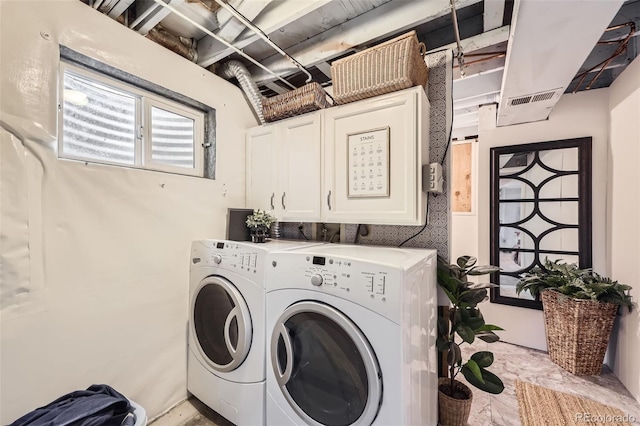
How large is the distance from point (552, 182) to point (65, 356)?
3.95 metres

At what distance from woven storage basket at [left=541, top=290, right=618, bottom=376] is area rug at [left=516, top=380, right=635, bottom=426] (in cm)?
39

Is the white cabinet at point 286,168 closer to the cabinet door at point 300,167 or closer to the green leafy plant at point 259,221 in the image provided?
the cabinet door at point 300,167

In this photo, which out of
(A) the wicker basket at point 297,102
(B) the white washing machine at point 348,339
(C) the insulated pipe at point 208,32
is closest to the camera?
(B) the white washing machine at point 348,339

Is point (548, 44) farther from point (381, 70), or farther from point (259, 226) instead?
point (259, 226)

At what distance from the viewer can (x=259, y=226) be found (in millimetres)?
2000

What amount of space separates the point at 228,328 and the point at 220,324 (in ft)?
0.40

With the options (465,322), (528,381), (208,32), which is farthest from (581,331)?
(208,32)

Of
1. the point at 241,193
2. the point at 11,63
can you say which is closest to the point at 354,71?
the point at 241,193

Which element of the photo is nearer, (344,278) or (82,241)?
(344,278)

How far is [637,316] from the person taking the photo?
1962mm

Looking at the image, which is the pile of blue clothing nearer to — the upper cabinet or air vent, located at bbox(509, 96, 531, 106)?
the upper cabinet


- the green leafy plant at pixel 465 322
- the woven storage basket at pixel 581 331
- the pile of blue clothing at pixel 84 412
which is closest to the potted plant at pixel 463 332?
the green leafy plant at pixel 465 322

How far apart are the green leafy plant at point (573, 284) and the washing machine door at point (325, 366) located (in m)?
2.24

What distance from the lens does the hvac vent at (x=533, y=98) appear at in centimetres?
208
